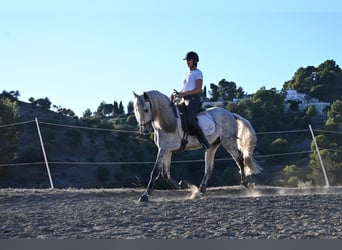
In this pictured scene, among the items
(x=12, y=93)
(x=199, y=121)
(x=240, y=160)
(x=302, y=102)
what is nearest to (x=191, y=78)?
(x=199, y=121)

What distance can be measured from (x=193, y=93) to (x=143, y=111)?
36.1 inches

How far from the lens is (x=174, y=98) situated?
7.64 meters

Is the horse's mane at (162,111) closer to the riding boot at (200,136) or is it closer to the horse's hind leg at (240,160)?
the riding boot at (200,136)

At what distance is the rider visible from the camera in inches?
295

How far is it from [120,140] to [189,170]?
29.7 ft

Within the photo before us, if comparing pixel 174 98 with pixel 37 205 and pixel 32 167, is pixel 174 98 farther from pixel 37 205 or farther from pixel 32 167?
pixel 32 167

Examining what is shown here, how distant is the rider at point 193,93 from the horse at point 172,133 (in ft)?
0.48

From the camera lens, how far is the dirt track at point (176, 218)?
4.43 m

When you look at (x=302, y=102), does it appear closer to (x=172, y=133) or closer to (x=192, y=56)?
(x=192, y=56)

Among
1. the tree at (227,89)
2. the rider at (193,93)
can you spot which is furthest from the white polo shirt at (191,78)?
the tree at (227,89)

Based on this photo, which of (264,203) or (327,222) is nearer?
(327,222)

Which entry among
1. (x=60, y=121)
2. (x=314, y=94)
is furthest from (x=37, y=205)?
(x=314, y=94)

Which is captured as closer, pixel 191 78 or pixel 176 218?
pixel 176 218

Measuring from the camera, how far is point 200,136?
7.52 m
